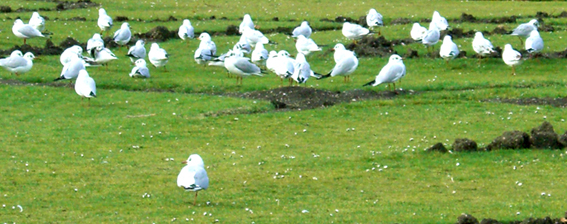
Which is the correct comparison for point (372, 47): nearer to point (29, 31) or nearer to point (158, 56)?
point (158, 56)

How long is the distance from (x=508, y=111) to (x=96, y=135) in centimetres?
1014

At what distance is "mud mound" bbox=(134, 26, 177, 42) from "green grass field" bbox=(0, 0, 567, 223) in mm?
1991

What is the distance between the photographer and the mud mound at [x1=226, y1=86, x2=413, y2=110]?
24.3m

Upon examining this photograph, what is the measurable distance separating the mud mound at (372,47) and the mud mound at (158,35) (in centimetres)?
766

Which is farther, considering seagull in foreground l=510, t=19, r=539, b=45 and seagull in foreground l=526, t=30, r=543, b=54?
seagull in foreground l=510, t=19, r=539, b=45

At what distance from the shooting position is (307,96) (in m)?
24.8

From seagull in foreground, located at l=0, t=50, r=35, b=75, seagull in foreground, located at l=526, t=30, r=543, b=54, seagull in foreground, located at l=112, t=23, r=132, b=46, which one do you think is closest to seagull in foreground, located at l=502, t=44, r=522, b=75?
seagull in foreground, located at l=526, t=30, r=543, b=54

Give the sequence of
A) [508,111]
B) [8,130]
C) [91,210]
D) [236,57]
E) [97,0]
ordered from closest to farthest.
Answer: [91,210] < [8,130] < [508,111] < [236,57] < [97,0]

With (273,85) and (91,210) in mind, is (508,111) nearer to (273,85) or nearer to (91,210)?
(273,85)

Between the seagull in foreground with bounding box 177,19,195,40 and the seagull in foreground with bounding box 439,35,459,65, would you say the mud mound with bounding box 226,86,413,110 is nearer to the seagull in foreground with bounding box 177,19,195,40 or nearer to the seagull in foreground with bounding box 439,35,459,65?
the seagull in foreground with bounding box 439,35,459,65

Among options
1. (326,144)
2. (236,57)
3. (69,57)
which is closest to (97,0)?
(69,57)

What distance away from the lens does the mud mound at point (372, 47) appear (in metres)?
31.4

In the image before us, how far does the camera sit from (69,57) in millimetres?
28734

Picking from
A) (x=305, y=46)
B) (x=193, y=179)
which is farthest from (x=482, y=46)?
(x=193, y=179)
